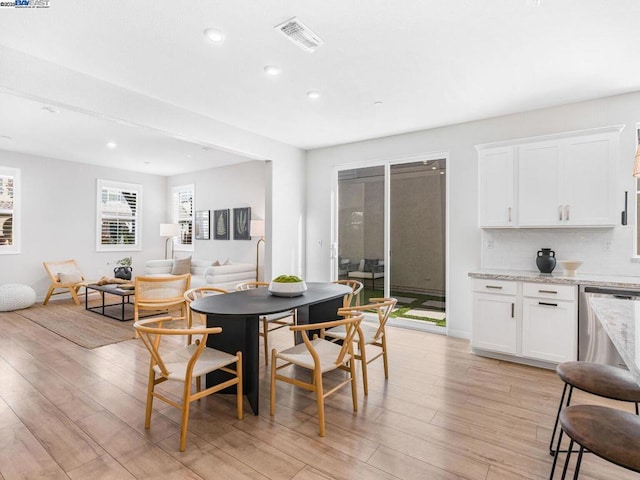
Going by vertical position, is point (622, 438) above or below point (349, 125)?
below

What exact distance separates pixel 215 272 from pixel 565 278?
194 inches

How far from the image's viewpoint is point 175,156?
270 inches

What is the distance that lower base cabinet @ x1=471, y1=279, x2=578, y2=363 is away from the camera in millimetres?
3369

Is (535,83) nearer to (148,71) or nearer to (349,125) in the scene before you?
(349,125)

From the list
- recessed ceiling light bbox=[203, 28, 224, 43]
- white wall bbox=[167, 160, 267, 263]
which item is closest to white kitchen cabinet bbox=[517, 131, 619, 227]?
recessed ceiling light bbox=[203, 28, 224, 43]

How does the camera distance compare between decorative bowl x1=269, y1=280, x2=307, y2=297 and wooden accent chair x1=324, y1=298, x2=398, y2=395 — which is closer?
wooden accent chair x1=324, y1=298, x2=398, y2=395

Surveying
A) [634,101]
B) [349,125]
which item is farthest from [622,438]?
[349,125]

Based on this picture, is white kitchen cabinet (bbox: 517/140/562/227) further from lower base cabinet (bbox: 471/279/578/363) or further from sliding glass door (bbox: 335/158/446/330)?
sliding glass door (bbox: 335/158/446/330)

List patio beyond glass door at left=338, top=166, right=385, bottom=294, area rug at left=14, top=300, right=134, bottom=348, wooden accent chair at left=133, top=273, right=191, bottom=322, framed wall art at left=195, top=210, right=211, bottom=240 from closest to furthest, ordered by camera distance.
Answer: area rug at left=14, top=300, right=134, bottom=348 < wooden accent chair at left=133, top=273, right=191, bottom=322 < patio beyond glass door at left=338, top=166, right=385, bottom=294 < framed wall art at left=195, top=210, right=211, bottom=240

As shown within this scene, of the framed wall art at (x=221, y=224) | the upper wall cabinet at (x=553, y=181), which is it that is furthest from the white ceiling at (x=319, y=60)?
the framed wall art at (x=221, y=224)

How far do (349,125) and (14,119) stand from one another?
458cm

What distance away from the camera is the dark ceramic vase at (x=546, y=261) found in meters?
3.78

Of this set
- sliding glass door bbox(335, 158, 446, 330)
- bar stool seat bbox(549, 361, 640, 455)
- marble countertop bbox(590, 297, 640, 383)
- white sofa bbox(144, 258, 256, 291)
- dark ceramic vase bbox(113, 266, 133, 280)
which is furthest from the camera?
dark ceramic vase bbox(113, 266, 133, 280)

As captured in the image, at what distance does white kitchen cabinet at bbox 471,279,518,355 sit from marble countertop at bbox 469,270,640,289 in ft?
0.25
